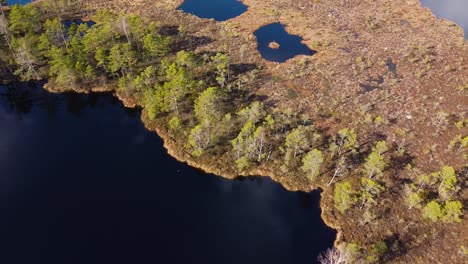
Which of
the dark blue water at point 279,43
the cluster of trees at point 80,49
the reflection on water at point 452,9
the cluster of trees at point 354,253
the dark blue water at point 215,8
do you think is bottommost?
the reflection on water at point 452,9

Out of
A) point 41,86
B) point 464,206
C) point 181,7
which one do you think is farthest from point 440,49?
point 41,86

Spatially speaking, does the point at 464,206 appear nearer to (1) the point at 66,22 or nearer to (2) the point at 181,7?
(2) the point at 181,7

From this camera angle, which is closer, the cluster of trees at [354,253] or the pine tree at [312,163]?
the cluster of trees at [354,253]

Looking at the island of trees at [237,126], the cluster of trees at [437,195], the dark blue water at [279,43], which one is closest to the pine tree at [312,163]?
the island of trees at [237,126]

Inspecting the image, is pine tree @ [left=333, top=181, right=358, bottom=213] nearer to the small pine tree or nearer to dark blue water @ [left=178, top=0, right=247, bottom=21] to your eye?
the small pine tree

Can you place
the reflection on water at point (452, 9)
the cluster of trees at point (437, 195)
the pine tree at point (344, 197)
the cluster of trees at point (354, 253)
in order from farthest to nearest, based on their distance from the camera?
1. the reflection on water at point (452, 9)
2. the pine tree at point (344, 197)
3. the cluster of trees at point (437, 195)
4. the cluster of trees at point (354, 253)

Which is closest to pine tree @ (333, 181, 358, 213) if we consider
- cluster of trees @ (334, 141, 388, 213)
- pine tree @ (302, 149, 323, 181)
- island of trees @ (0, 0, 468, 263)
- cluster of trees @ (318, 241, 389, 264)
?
cluster of trees @ (334, 141, 388, 213)

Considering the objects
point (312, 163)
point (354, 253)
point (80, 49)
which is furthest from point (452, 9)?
point (80, 49)

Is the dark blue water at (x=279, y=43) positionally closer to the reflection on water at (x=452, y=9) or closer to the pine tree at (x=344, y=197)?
the pine tree at (x=344, y=197)

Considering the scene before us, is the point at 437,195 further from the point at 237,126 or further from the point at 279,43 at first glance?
the point at 279,43
